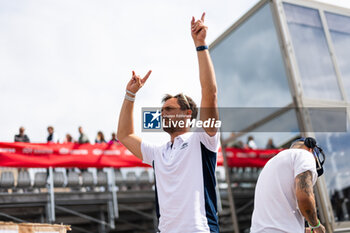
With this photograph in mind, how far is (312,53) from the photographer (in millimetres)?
7363

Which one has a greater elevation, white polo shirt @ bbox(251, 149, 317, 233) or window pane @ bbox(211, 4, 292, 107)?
window pane @ bbox(211, 4, 292, 107)

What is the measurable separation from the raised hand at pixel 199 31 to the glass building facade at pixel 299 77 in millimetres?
4807

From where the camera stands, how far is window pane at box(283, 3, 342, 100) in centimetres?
716

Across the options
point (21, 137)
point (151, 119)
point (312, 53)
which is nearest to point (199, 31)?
point (151, 119)

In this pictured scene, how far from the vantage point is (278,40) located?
Result: 7.42m

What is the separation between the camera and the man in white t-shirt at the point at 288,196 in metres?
2.71

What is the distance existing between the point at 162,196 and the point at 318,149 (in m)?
1.35

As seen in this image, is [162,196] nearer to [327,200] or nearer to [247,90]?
[327,200]

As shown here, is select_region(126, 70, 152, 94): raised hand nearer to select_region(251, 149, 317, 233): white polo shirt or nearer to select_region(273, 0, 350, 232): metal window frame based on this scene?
select_region(251, 149, 317, 233): white polo shirt

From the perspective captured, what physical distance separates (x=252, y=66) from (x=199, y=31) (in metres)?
5.83

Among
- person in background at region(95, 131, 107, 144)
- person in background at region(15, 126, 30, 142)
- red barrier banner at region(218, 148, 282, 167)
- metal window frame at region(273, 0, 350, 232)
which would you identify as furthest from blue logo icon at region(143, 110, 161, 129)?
person in background at region(95, 131, 107, 144)

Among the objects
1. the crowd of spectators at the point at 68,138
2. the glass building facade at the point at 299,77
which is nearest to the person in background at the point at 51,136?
the crowd of spectators at the point at 68,138

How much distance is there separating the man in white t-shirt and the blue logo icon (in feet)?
4.70

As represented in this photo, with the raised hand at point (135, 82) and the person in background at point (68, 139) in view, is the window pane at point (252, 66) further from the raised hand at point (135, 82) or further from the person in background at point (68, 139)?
the person in background at point (68, 139)
